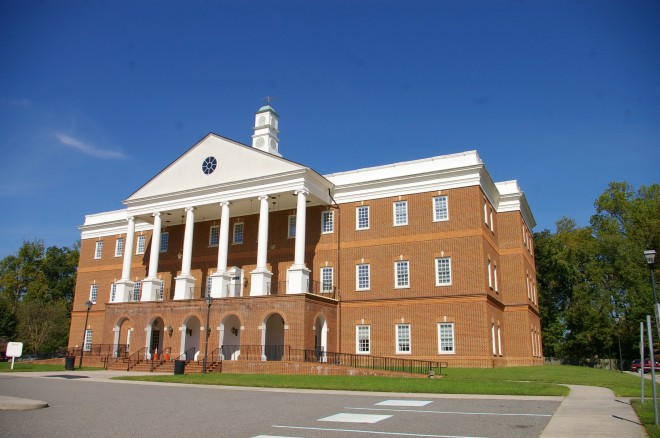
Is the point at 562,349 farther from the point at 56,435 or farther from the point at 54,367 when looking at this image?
the point at 56,435

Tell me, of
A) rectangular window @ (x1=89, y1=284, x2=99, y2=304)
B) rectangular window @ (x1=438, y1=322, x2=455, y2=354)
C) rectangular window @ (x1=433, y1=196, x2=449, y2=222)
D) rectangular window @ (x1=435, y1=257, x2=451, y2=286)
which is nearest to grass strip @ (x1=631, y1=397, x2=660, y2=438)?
rectangular window @ (x1=438, y1=322, x2=455, y2=354)

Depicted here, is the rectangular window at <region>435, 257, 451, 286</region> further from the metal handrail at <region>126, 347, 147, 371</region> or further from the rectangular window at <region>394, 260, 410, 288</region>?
the metal handrail at <region>126, 347, 147, 371</region>

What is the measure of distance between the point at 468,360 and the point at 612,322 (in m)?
30.6

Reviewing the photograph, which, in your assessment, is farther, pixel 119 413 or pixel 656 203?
pixel 656 203

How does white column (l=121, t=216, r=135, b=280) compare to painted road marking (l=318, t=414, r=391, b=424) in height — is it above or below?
above

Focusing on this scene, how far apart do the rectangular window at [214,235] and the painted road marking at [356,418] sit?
31068mm

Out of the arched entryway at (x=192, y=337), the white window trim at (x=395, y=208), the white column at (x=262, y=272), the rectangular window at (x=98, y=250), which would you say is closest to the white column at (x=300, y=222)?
the white column at (x=262, y=272)

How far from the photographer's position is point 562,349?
56.9 metres

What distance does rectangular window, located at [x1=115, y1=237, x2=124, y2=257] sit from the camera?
48.2 m

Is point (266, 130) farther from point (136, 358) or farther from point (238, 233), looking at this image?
point (136, 358)

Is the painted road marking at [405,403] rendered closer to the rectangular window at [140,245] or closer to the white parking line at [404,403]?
the white parking line at [404,403]

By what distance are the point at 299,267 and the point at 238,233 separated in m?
9.84

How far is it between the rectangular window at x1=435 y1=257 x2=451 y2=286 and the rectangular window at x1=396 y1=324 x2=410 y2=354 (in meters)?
3.38

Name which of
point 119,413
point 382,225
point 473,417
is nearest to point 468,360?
point 382,225
